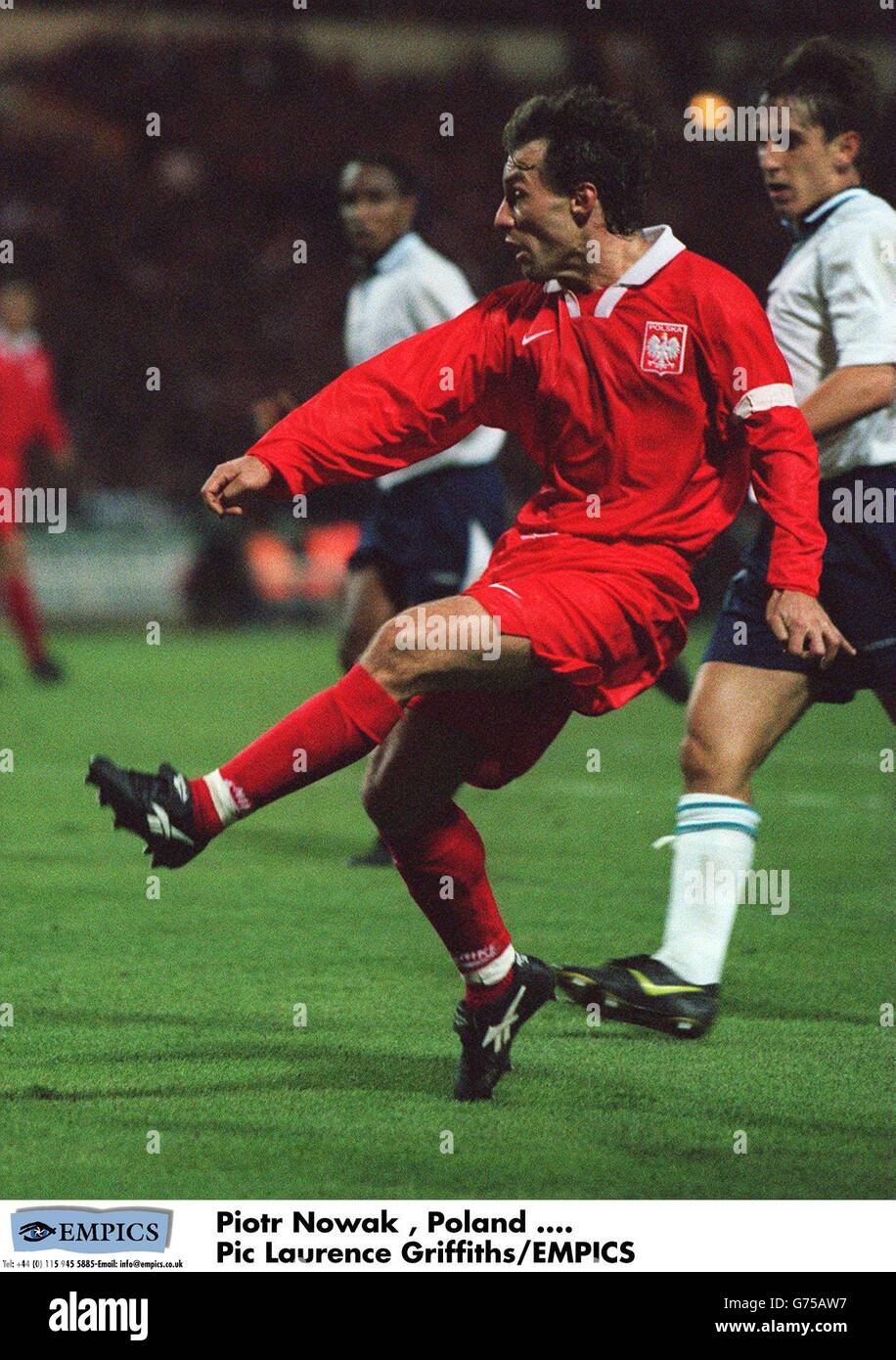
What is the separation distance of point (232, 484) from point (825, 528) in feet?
4.58

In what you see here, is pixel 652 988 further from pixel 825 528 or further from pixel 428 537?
pixel 428 537

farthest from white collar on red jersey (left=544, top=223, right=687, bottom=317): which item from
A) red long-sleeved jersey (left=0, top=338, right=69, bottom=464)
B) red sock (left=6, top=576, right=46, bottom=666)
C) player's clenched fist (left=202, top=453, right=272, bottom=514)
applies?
red long-sleeved jersey (left=0, top=338, right=69, bottom=464)

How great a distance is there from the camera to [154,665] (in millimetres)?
14289

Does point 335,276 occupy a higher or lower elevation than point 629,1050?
higher

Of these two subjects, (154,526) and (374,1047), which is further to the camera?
(154,526)

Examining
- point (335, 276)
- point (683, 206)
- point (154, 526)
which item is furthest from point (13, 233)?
point (683, 206)

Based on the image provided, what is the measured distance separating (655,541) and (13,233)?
21.5 metres

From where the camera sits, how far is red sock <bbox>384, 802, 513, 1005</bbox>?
370 centimetres

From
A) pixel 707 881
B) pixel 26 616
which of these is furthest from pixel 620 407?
pixel 26 616

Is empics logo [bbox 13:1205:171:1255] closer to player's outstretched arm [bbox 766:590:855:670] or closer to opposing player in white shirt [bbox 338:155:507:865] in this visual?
player's outstretched arm [bbox 766:590:855:670]

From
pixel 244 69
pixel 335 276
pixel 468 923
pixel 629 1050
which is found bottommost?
pixel 629 1050

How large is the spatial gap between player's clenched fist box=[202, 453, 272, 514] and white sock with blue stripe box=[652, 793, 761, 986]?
1111 mm

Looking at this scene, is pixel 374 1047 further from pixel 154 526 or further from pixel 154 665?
pixel 154 526

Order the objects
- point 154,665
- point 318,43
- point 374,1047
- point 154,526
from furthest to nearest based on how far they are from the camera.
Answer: point 318,43, point 154,526, point 154,665, point 374,1047
